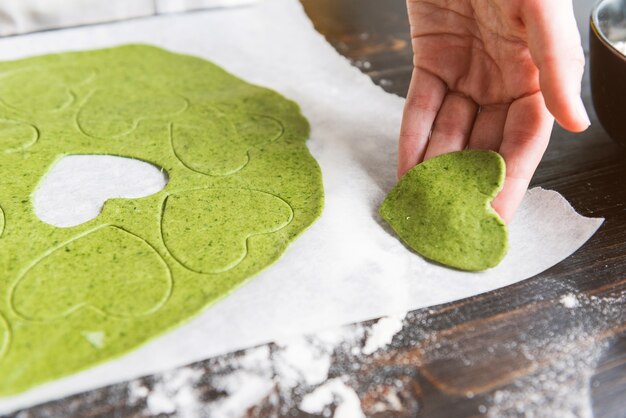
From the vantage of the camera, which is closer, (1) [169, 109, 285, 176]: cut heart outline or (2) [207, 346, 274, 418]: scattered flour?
(2) [207, 346, 274, 418]: scattered flour

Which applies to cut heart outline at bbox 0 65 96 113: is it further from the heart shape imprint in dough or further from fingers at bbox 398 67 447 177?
fingers at bbox 398 67 447 177

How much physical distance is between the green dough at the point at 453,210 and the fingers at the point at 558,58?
0.56 ft

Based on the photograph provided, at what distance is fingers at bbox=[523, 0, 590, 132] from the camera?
1.05 metres

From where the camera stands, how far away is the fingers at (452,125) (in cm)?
131

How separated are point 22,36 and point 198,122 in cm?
72

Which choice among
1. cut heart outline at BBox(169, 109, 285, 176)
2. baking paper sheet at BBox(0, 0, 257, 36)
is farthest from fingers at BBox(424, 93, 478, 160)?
baking paper sheet at BBox(0, 0, 257, 36)

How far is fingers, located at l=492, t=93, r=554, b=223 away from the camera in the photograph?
3.93ft

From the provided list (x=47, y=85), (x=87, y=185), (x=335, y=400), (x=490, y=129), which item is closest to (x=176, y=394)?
(x=335, y=400)

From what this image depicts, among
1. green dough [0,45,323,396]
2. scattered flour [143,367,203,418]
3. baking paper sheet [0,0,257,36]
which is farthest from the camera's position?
baking paper sheet [0,0,257,36]

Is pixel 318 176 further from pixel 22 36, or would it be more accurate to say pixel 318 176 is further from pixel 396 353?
pixel 22 36

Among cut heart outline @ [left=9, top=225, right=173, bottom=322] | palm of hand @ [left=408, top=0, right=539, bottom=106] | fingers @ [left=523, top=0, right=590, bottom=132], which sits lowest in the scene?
cut heart outline @ [left=9, top=225, right=173, bottom=322]

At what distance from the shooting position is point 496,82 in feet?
4.30

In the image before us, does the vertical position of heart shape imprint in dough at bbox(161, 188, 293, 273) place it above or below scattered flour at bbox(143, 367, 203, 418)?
below

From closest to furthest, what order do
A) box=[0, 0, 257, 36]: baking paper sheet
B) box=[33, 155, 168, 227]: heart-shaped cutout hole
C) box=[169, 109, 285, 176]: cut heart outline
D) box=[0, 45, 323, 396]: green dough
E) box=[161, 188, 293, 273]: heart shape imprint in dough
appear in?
box=[0, 45, 323, 396]: green dough < box=[161, 188, 293, 273]: heart shape imprint in dough < box=[33, 155, 168, 227]: heart-shaped cutout hole < box=[169, 109, 285, 176]: cut heart outline < box=[0, 0, 257, 36]: baking paper sheet
